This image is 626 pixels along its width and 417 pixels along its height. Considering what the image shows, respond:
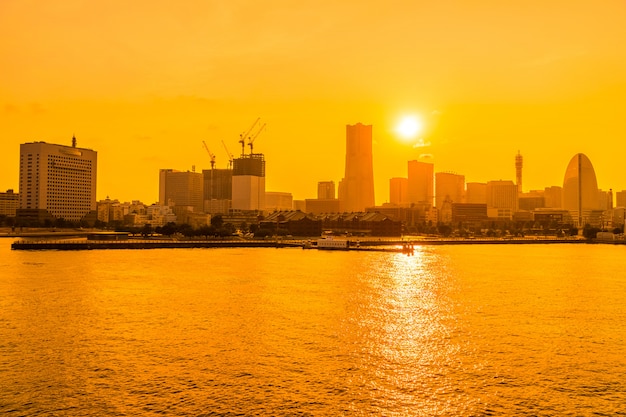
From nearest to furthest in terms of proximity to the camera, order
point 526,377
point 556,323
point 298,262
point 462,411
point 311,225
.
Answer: point 462,411
point 526,377
point 556,323
point 298,262
point 311,225

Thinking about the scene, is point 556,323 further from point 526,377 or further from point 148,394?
point 148,394

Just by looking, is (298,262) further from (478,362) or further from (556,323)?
(478,362)

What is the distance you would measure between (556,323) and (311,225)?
15033 cm

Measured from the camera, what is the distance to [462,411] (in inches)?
1059

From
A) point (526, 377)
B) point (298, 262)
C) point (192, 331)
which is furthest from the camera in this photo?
point (298, 262)

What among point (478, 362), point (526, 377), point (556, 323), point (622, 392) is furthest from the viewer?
point (556, 323)

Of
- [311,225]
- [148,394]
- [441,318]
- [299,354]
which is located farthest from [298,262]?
[311,225]

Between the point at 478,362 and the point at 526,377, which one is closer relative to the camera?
the point at 526,377

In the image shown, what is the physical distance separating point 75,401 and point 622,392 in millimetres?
27829

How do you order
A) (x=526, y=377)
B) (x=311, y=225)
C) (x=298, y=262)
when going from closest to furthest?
(x=526, y=377) < (x=298, y=262) < (x=311, y=225)

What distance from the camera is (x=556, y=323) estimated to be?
151 ft

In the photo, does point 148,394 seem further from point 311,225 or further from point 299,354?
point 311,225

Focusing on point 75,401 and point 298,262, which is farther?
point 298,262

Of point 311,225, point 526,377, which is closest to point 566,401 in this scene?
point 526,377
